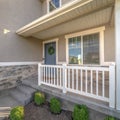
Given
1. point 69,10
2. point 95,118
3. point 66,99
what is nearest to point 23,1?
point 69,10

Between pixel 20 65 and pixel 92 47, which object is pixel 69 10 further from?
pixel 20 65

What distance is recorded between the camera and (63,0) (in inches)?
307

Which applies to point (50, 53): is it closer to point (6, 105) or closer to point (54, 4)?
point (54, 4)

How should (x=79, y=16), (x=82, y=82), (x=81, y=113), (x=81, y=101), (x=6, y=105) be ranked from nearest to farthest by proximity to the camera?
(x=81, y=113)
(x=81, y=101)
(x=79, y=16)
(x=6, y=105)
(x=82, y=82)

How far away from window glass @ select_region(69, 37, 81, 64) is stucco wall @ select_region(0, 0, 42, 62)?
265cm

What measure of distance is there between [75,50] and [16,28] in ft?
11.9

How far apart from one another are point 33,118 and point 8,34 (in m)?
4.87

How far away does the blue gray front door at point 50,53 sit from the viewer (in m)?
8.67

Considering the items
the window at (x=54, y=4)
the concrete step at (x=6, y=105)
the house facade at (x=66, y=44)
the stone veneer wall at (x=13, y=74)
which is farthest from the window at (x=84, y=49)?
the concrete step at (x=6, y=105)

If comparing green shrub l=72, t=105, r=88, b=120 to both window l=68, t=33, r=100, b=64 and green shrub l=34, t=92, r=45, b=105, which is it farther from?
window l=68, t=33, r=100, b=64

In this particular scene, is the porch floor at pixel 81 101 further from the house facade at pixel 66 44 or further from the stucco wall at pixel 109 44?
the stucco wall at pixel 109 44

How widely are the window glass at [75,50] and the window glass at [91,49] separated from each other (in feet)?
1.18

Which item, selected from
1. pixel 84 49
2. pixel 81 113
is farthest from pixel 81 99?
pixel 84 49

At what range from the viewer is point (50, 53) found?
8914 mm
